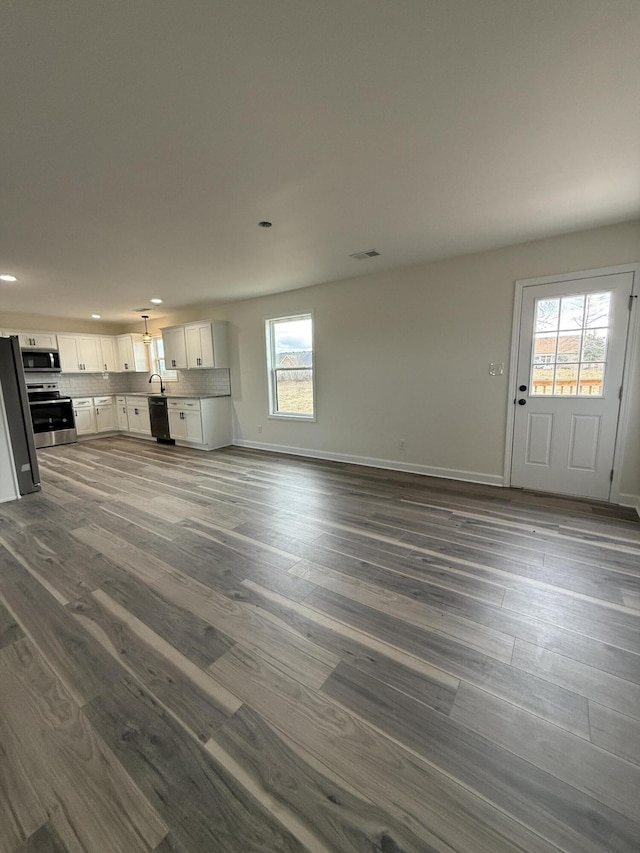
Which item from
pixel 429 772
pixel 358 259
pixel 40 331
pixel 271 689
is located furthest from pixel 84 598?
pixel 40 331

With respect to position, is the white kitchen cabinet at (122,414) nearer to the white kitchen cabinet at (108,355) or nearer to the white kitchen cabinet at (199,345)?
the white kitchen cabinet at (108,355)

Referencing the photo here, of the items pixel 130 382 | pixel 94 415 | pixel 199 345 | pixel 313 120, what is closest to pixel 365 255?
pixel 313 120

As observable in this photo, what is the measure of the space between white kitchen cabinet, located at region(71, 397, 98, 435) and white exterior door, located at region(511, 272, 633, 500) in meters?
7.75

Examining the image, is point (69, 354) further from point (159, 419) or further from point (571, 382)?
point (571, 382)

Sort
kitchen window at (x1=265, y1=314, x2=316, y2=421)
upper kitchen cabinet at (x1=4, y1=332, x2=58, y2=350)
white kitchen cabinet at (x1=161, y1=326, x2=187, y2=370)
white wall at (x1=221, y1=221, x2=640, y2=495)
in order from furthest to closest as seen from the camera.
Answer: white kitchen cabinet at (x1=161, y1=326, x2=187, y2=370)
upper kitchen cabinet at (x1=4, y1=332, x2=58, y2=350)
kitchen window at (x1=265, y1=314, x2=316, y2=421)
white wall at (x1=221, y1=221, x2=640, y2=495)

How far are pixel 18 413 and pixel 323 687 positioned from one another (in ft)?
14.0

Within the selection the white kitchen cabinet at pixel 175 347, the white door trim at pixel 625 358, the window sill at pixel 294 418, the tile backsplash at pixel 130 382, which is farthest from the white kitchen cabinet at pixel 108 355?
the white door trim at pixel 625 358

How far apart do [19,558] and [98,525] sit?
1.92 feet

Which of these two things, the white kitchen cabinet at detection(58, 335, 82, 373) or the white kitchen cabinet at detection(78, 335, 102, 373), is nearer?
the white kitchen cabinet at detection(58, 335, 82, 373)

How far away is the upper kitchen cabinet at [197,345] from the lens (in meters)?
5.90

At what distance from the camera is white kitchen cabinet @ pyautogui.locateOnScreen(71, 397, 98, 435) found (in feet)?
22.6

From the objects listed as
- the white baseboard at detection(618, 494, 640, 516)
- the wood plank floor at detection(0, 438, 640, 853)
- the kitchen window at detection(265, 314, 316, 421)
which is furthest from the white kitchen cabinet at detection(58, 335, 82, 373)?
the white baseboard at detection(618, 494, 640, 516)

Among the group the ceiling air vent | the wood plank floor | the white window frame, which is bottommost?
the wood plank floor

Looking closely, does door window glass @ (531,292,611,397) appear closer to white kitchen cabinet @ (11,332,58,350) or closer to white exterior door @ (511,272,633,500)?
white exterior door @ (511,272,633,500)
